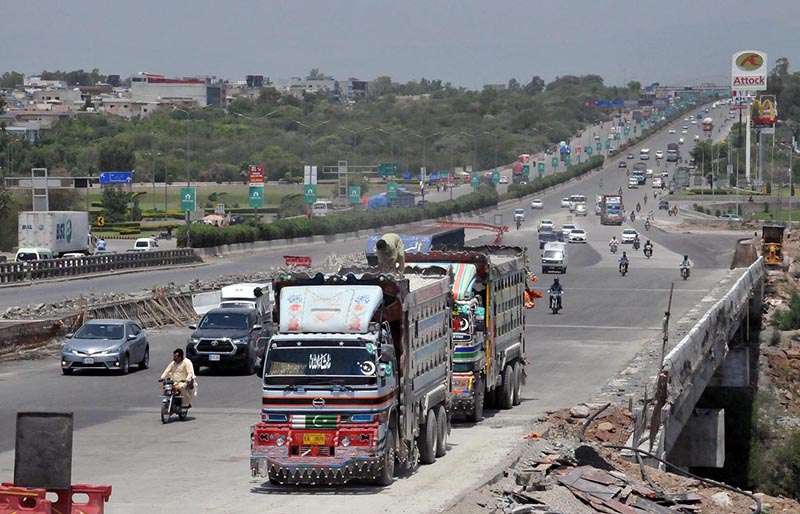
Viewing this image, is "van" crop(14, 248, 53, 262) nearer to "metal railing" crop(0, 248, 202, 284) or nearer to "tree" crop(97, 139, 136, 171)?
"metal railing" crop(0, 248, 202, 284)

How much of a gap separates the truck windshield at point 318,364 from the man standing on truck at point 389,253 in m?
2.56

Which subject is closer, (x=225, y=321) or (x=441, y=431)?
(x=441, y=431)

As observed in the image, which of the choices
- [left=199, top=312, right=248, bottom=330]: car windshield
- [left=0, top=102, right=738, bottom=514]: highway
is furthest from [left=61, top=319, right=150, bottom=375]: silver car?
[left=199, top=312, right=248, bottom=330]: car windshield

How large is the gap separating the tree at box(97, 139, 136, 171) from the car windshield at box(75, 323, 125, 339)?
140785mm

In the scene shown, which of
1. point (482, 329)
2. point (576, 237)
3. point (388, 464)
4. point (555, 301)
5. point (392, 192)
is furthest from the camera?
point (392, 192)

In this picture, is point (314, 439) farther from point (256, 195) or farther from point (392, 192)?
point (392, 192)

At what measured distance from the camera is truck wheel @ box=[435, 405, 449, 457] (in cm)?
2086

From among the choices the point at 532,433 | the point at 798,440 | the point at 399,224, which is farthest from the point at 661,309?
the point at 399,224

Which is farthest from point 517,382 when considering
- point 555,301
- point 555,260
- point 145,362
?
point 555,260

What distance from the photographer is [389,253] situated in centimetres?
2020

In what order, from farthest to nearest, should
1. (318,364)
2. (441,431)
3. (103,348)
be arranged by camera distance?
(103,348) < (441,431) < (318,364)

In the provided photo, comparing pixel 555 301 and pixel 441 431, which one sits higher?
pixel 441 431

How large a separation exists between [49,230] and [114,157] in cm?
9869

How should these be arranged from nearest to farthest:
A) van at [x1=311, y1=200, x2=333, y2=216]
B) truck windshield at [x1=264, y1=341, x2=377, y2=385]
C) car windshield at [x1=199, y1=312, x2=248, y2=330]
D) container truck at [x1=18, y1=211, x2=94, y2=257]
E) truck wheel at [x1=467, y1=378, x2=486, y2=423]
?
truck windshield at [x1=264, y1=341, x2=377, y2=385] < truck wheel at [x1=467, y1=378, x2=486, y2=423] < car windshield at [x1=199, y1=312, x2=248, y2=330] < container truck at [x1=18, y1=211, x2=94, y2=257] < van at [x1=311, y1=200, x2=333, y2=216]
